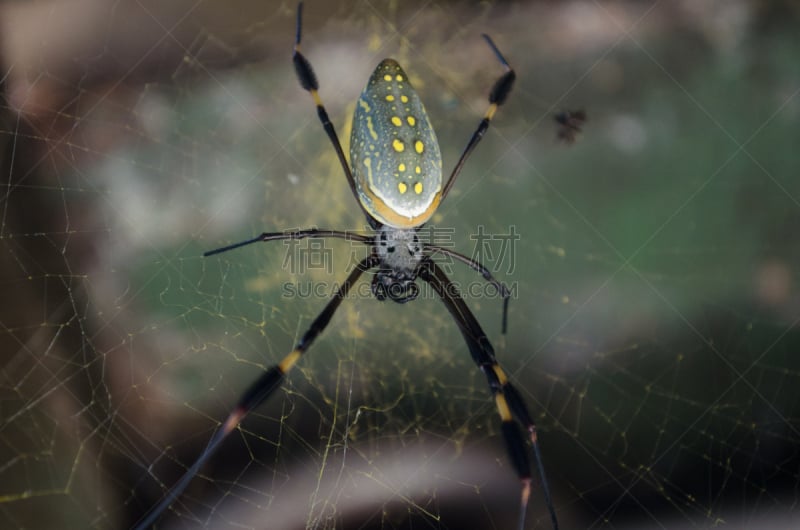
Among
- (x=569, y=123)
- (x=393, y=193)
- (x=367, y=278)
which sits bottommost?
(x=393, y=193)

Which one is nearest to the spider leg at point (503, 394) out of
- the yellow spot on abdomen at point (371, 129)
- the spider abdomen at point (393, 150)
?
the spider abdomen at point (393, 150)

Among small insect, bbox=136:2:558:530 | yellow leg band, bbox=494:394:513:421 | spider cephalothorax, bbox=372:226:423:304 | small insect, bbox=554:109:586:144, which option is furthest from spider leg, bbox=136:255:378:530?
small insect, bbox=554:109:586:144

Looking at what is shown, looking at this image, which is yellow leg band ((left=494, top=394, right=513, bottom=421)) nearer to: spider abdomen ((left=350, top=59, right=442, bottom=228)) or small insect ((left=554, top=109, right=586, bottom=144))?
spider abdomen ((left=350, top=59, right=442, bottom=228))

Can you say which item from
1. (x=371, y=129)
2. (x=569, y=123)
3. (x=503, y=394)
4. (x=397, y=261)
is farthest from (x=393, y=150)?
(x=569, y=123)

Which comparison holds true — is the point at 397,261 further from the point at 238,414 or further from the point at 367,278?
the point at 238,414

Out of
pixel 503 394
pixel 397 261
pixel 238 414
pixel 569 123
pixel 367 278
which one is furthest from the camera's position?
pixel 569 123

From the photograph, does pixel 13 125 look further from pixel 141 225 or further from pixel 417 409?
pixel 417 409
